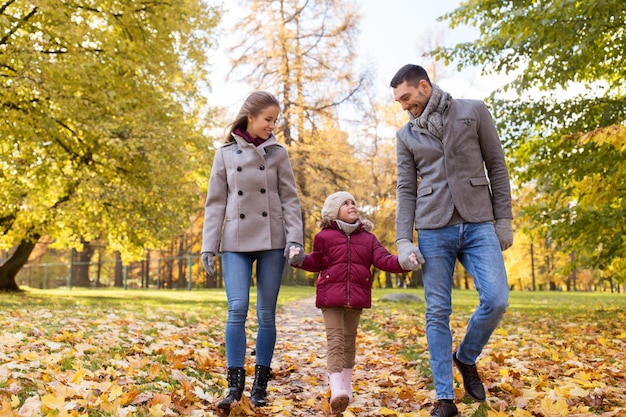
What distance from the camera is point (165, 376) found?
14.7 ft

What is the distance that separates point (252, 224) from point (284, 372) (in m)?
1.97

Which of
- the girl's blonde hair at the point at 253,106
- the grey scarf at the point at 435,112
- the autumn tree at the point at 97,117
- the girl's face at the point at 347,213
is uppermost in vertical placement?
the autumn tree at the point at 97,117

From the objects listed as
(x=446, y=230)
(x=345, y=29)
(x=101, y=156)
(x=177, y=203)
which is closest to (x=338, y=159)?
(x=345, y=29)

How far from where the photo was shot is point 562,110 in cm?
975

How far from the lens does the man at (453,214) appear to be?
3.55 metres

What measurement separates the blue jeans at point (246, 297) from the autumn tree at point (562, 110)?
5.74m

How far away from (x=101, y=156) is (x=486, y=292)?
12445 mm

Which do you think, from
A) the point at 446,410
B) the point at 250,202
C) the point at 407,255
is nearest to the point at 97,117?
the point at 250,202

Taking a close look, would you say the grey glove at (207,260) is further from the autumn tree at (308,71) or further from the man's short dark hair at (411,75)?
the autumn tree at (308,71)

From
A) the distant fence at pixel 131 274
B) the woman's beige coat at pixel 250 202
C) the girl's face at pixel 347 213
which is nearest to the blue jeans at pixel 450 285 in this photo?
the girl's face at pixel 347 213

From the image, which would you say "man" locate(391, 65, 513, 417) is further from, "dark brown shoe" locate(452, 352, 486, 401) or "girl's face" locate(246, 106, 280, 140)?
"girl's face" locate(246, 106, 280, 140)

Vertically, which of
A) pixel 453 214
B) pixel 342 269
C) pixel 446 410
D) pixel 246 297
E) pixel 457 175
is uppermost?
pixel 457 175

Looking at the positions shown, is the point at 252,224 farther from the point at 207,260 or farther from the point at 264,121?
the point at 264,121

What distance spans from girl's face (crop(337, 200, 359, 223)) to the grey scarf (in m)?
0.82
